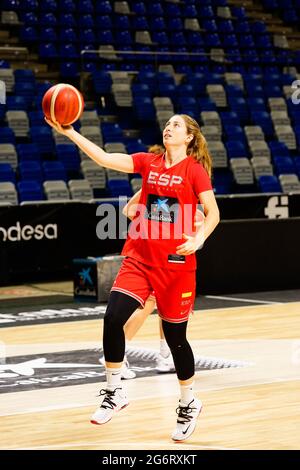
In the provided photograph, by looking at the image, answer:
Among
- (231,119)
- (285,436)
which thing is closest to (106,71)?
(231,119)

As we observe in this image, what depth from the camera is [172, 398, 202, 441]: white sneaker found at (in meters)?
6.42

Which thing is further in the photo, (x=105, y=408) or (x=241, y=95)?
(x=241, y=95)

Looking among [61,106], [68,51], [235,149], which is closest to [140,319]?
[61,106]

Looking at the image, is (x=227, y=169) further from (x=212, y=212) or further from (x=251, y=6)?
(x=212, y=212)

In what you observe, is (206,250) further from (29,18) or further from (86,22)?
(86,22)

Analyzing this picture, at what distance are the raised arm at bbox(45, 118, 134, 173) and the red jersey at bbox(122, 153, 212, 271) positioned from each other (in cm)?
19

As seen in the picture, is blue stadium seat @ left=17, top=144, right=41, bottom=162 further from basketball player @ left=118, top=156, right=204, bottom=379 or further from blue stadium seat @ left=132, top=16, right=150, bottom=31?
basketball player @ left=118, top=156, right=204, bottom=379

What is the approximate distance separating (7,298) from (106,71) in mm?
7412

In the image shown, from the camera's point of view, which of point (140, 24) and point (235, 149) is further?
point (140, 24)

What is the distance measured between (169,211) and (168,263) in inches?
12.7

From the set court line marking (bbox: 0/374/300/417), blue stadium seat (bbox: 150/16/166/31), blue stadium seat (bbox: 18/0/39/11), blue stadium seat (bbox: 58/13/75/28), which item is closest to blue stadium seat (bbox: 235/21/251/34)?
blue stadium seat (bbox: 150/16/166/31)

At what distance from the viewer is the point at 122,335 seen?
256 inches
